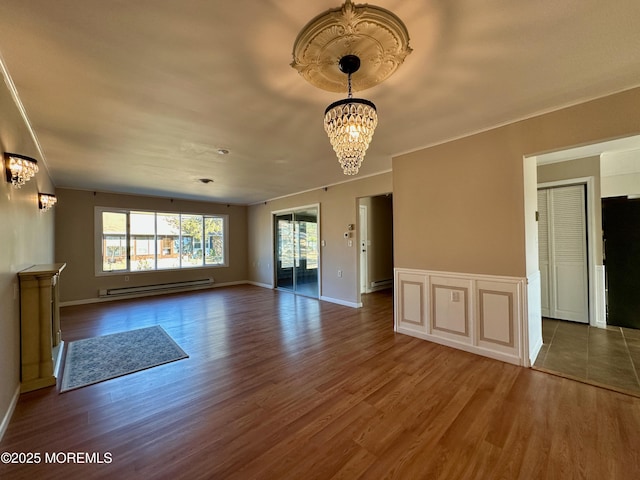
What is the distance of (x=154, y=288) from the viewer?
673cm

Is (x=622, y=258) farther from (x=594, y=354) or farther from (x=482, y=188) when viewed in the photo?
(x=482, y=188)

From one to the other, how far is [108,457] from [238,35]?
2.71 meters

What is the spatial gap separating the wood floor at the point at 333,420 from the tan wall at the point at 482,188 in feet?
3.76

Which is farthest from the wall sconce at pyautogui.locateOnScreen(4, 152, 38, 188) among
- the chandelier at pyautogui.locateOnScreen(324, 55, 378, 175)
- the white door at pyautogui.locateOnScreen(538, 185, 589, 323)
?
the white door at pyautogui.locateOnScreen(538, 185, 589, 323)

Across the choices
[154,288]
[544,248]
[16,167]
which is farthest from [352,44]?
[154,288]

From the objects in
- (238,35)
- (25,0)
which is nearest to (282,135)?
(238,35)

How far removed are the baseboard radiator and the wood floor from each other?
433 centimetres

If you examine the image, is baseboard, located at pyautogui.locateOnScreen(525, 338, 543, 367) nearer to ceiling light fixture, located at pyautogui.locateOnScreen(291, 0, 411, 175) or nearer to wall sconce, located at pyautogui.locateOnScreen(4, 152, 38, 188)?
ceiling light fixture, located at pyautogui.locateOnScreen(291, 0, 411, 175)

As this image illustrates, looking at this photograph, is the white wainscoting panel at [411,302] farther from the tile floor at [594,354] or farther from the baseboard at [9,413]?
the baseboard at [9,413]

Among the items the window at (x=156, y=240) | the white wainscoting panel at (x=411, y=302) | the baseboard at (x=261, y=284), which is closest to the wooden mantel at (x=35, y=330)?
the white wainscoting panel at (x=411, y=302)

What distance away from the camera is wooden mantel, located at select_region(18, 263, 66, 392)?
2393mm

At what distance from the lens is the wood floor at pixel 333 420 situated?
155 centimetres

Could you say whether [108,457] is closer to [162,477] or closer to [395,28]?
[162,477]

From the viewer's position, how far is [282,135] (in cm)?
301
